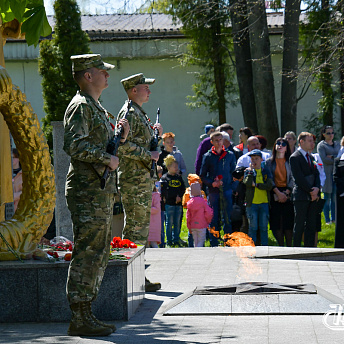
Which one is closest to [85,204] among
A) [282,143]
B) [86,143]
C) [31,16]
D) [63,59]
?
[86,143]

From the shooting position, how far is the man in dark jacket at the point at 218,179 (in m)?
13.6

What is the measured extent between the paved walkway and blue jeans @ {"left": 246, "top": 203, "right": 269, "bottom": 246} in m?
1.31

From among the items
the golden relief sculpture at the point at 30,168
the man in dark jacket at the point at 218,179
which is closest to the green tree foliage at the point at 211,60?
the man in dark jacket at the point at 218,179

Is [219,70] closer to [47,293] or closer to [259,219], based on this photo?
[259,219]

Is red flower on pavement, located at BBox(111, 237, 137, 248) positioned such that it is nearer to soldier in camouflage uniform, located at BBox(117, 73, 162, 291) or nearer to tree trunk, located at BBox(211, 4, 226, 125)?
soldier in camouflage uniform, located at BBox(117, 73, 162, 291)

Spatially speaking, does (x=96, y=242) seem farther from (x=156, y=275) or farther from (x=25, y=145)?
(x=156, y=275)

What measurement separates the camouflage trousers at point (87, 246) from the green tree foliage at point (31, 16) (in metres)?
1.36

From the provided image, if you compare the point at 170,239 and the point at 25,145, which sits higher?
the point at 25,145

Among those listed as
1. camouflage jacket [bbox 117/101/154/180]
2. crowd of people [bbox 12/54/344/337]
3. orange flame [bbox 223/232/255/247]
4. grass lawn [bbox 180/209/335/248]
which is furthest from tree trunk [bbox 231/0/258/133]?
camouflage jacket [bbox 117/101/154/180]

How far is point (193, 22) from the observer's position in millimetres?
21953

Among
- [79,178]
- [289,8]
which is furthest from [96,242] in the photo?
[289,8]

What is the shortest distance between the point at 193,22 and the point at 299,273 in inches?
520

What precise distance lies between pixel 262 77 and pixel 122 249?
12161mm

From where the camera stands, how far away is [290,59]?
1972 cm
